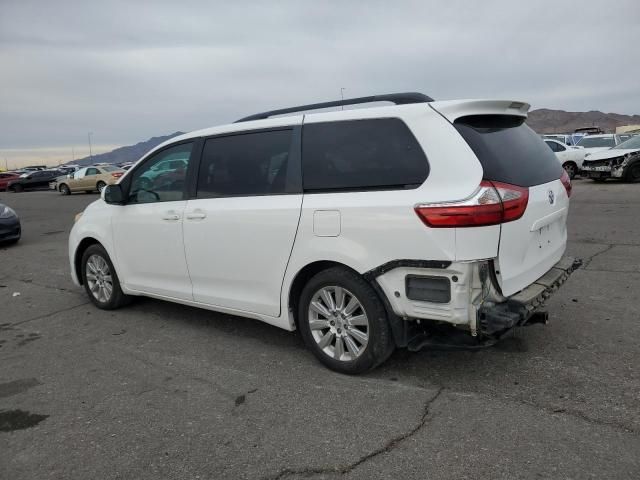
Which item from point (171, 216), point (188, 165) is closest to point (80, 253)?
point (171, 216)

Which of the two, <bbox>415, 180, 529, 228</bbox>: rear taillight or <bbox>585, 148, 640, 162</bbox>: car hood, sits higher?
<bbox>415, 180, 529, 228</bbox>: rear taillight

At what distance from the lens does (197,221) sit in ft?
15.0

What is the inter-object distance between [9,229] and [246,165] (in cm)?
893

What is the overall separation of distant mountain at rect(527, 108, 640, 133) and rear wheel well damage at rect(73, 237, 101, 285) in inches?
4822

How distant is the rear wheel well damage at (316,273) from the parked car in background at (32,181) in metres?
39.9

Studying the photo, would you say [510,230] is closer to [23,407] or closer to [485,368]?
[485,368]

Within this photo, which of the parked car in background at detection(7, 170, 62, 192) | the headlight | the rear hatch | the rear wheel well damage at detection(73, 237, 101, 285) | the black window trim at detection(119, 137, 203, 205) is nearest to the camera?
the rear hatch

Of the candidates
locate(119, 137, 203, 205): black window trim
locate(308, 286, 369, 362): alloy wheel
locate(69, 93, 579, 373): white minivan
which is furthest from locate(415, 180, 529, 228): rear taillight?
locate(119, 137, 203, 205): black window trim

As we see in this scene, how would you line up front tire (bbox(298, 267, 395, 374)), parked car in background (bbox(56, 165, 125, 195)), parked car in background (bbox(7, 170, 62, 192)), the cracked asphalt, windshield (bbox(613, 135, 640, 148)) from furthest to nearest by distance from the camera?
parked car in background (bbox(7, 170, 62, 192)), parked car in background (bbox(56, 165, 125, 195)), windshield (bbox(613, 135, 640, 148)), front tire (bbox(298, 267, 395, 374)), the cracked asphalt

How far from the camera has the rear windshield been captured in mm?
3387

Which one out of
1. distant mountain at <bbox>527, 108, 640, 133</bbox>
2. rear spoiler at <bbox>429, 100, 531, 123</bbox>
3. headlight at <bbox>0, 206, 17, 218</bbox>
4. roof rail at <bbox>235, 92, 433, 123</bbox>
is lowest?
headlight at <bbox>0, 206, 17, 218</bbox>

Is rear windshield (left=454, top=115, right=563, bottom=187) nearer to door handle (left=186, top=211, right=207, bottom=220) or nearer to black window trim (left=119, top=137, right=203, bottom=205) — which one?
door handle (left=186, top=211, right=207, bottom=220)

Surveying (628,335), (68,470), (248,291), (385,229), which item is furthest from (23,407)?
(628,335)

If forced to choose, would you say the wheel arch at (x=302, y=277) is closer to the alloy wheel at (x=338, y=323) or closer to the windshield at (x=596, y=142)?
the alloy wheel at (x=338, y=323)
